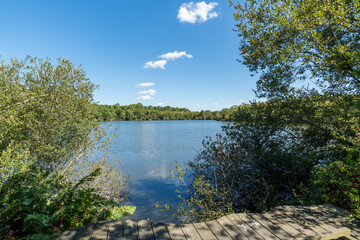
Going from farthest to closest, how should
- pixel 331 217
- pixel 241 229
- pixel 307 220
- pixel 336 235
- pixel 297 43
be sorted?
1. pixel 297 43
2. pixel 331 217
3. pixel 307 220
4. pixel 241 229
5. pixel 336 235

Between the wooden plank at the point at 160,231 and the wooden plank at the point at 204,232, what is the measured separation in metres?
0.59

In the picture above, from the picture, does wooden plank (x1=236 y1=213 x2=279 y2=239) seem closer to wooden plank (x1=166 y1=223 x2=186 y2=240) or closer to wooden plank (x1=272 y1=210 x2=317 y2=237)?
wooden plank (x1=272 y1=210 x2=317 y2=237)

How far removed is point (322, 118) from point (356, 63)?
103 inches

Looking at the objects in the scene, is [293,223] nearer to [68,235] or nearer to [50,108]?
[68,235]

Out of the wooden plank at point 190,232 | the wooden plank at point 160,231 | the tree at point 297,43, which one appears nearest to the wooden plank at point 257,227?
the wooden plank at point 190,232

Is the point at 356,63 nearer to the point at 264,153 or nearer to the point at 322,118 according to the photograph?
the point at 322,118

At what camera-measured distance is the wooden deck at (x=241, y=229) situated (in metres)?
3.24

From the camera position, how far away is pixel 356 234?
335 cm

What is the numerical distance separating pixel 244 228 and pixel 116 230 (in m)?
2.37

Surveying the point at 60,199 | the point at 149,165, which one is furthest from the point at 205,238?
the point at 149,165

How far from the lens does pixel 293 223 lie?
3.60 m

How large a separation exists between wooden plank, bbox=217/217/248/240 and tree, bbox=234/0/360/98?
5.44 m

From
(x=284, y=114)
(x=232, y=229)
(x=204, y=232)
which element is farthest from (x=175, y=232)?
(x=284, y=114)

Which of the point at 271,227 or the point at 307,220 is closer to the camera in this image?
the point at 271,227
